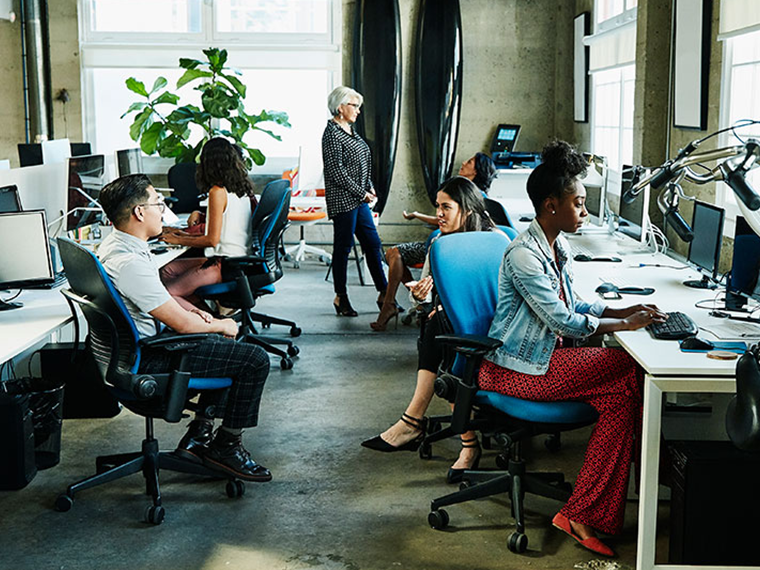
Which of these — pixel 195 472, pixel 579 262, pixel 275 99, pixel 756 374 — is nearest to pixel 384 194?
pixel 275 99

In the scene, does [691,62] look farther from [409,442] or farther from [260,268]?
[409,442]

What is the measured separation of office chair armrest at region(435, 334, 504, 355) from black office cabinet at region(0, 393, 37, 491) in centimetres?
152

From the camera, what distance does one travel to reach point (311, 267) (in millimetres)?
8734

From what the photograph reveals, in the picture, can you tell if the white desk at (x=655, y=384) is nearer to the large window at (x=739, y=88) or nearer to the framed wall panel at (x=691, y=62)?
the large window at (x=739, y=88)

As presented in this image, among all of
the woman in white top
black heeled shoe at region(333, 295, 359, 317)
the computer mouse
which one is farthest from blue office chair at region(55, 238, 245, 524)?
black heeled shoe at region(333, 295, 359, 317)

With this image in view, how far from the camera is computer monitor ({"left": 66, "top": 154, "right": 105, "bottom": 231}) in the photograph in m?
5.08

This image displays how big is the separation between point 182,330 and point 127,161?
3.09 m

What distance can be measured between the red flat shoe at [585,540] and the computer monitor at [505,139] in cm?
621

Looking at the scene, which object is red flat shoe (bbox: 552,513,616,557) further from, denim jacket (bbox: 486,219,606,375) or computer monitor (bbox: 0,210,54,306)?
computer monitor (bbox: 0,210,54,306)

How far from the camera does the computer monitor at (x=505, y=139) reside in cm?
910

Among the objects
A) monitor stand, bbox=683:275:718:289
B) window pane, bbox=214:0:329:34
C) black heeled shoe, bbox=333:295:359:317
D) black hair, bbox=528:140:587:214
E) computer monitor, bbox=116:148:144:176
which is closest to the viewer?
black hair, bbox=528:140:587:214

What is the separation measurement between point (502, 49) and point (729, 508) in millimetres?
7073

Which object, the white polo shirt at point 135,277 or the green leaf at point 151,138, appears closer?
the white polo shirt at point 135,277

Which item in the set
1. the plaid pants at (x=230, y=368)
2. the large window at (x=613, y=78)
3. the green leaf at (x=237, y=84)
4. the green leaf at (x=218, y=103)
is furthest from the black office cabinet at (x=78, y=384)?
the green leaf at (x=237, y=84)
